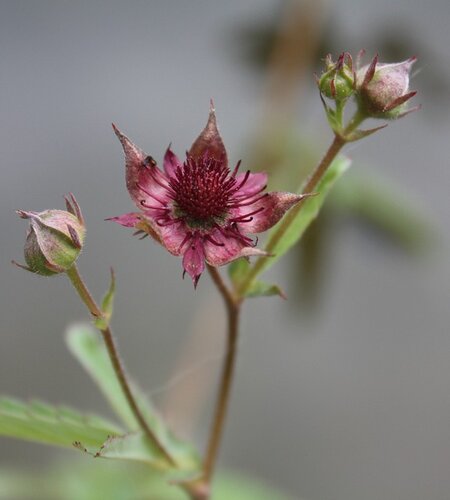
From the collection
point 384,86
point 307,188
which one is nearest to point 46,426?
point 307,188

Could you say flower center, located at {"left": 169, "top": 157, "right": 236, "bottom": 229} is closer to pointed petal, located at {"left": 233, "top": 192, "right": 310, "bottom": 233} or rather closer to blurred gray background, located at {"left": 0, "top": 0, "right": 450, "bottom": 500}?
pointed petal, located at {"left": 233, "top": 192, "right": 310, "bottom": 233}

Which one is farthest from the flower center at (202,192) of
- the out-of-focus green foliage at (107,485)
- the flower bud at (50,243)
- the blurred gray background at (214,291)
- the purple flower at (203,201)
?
the blurred gray background at (214,291)

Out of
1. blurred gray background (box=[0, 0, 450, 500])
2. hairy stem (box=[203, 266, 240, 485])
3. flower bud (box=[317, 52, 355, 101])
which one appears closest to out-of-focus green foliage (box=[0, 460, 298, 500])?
blurred gray background (box=[0, 0, 450, 500])

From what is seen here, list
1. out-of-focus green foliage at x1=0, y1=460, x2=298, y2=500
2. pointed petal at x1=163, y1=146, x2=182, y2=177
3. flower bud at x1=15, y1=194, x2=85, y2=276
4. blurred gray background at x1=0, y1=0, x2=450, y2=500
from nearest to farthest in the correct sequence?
flower bud at x1=15, y1=194, x2=85, y2=276 → pointed petal at x1=163, y1=146, x2=182, y2=177 → out-of-focus green foliage at x1=0, y1=460, x2=298, y2=500 → blurred gray background at x1=0, y1=0, x2=450, y2=500

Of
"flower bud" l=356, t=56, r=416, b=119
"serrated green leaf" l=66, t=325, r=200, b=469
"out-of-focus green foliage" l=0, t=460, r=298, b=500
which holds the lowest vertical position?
"out-of-focus green foliage" l=0, t=460, r=298, b=500

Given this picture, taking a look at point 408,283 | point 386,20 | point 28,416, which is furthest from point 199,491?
point 386,20

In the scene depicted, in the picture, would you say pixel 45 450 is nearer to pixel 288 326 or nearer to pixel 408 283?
pixel 288 326

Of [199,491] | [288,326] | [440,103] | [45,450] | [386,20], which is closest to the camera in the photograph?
[199,491]
